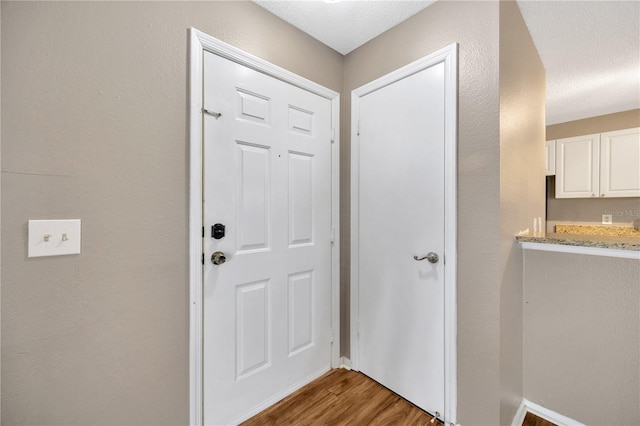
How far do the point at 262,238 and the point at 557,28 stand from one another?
7.44 feet

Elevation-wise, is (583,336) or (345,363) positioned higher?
(583,336)

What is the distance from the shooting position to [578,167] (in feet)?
10.2

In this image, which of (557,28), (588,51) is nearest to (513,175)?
(557,28)

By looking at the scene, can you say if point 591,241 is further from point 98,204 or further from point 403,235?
point 98,204

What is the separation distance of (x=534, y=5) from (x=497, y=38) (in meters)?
0.52

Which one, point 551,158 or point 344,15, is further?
point 551,158

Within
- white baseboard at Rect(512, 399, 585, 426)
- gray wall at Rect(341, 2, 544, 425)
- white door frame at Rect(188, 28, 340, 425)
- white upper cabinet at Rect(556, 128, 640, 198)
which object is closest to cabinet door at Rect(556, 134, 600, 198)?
white upper cabinet at Rect(556, 128, 640, 198)

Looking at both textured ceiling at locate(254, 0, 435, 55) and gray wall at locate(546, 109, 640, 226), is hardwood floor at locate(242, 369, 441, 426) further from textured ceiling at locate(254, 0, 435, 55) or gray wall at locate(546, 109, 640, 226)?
gray wall at locate(546, 109, 640, 226)

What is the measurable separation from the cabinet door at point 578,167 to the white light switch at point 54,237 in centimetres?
445

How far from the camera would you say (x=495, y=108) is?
1.26 metres

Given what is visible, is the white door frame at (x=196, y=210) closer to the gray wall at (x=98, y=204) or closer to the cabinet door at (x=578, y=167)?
the gray wall at (x=98, y=204)

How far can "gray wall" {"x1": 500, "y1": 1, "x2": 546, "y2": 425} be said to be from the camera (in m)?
1.29

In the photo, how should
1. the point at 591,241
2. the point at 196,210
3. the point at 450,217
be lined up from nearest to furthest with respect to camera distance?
the point at 591,241
the point at 196,210
the point at 450,217

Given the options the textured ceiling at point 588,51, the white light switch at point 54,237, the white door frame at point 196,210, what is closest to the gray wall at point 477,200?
the textured ceiling at point 588,51
